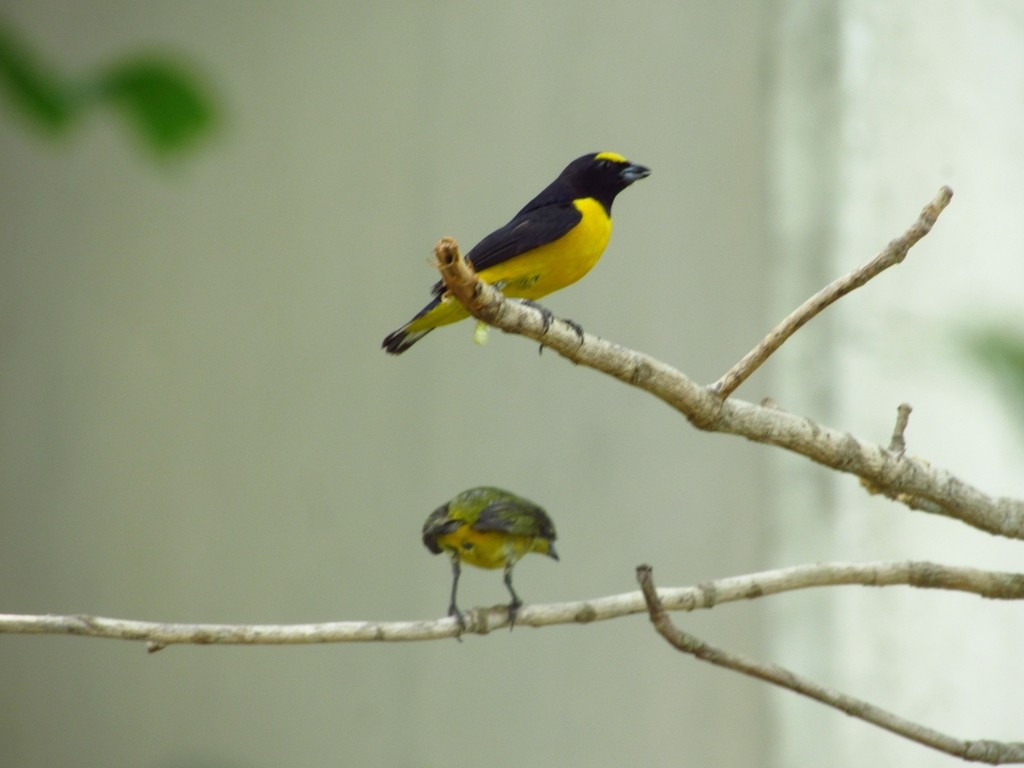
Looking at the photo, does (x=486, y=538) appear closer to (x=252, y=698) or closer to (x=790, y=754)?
(x=790, y=754)

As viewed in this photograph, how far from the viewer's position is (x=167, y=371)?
320 centimetres

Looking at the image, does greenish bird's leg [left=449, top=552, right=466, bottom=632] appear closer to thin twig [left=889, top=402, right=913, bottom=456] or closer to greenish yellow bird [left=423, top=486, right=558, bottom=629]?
greenish yellow bird [left=423, top=486, right=558, bottom=629]

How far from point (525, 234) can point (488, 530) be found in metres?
0.41

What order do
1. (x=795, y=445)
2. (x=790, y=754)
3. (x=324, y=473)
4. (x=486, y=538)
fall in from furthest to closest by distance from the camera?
1. (x=324, y=473)
2. (x=790, y=754)
3. (x=486, y=538)
4. (x=795, y=445)

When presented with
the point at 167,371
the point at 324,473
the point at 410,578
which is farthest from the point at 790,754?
the point at 167,371

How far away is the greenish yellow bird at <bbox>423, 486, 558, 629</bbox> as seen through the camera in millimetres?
1377

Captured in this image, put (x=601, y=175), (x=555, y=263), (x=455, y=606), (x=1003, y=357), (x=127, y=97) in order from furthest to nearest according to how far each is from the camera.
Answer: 1. (x=455, y=606)
2. (x=601, y=175)
3. (x=555, y=263)
4. (x=1003, y=357)
5. (x=127, y=97)

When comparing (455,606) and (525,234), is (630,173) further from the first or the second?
(455,606)

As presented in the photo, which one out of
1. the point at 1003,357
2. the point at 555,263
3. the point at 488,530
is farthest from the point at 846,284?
the point at 1003,357

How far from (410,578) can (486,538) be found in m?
1.52

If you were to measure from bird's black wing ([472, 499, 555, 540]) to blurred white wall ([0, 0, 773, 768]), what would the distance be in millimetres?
1020

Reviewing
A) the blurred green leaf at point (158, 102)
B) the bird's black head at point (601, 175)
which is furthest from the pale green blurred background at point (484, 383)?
the blurred green leaf at point (158, 102)

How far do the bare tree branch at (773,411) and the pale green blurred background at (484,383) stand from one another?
103cm

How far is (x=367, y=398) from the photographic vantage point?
294cm
